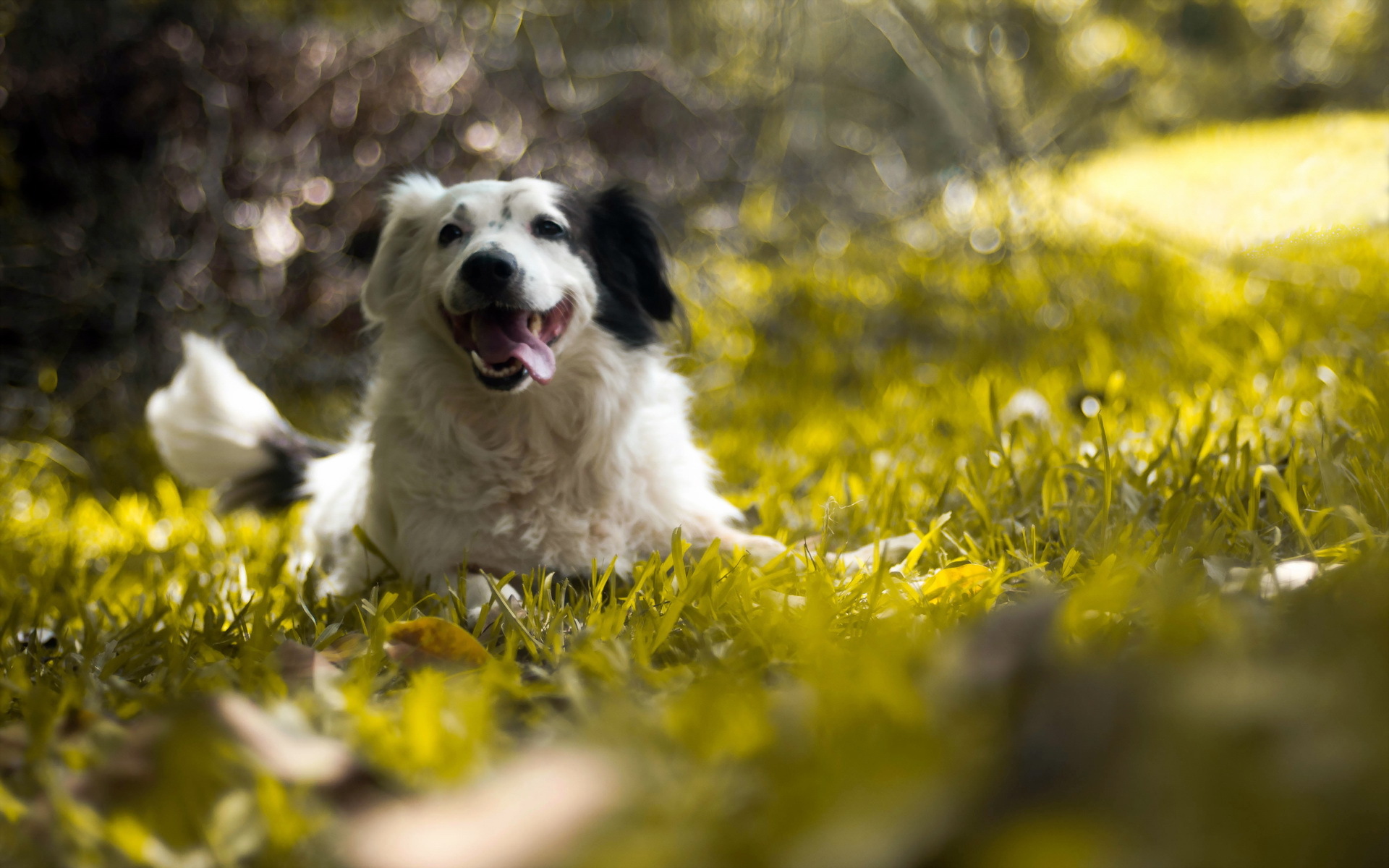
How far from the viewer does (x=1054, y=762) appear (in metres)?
0.70

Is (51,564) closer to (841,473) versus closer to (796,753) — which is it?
(841,473)

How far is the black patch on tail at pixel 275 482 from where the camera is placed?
3475 mm

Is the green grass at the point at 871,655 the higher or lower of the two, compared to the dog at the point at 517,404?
lower

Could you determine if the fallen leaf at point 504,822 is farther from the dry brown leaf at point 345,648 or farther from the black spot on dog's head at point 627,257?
the black spot on dog's head at point 627,257

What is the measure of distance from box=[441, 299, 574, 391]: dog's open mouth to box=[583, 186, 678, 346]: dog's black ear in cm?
35

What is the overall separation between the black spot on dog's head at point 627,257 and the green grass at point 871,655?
2.31 feet

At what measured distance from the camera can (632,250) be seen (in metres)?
2.98

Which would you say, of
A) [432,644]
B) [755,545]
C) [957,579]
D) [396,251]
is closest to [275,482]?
[396,251]

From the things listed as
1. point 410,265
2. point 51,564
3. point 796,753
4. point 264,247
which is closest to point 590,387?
point 410,265

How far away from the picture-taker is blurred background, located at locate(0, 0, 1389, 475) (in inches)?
172

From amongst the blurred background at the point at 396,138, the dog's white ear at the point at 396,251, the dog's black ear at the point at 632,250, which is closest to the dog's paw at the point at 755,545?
the dog's black ear at the point at 632,250

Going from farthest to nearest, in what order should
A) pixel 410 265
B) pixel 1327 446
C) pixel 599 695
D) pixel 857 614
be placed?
pixel 410 265
pixel 1327 446
pixel 857 614
pixel 599 695

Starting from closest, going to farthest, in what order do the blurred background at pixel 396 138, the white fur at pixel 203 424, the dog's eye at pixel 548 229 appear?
the dog's eye at pixel 548 229
the white fur at pixel 203 424
the blurred background at pixel 396 138

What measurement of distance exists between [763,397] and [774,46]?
2.49 metres
